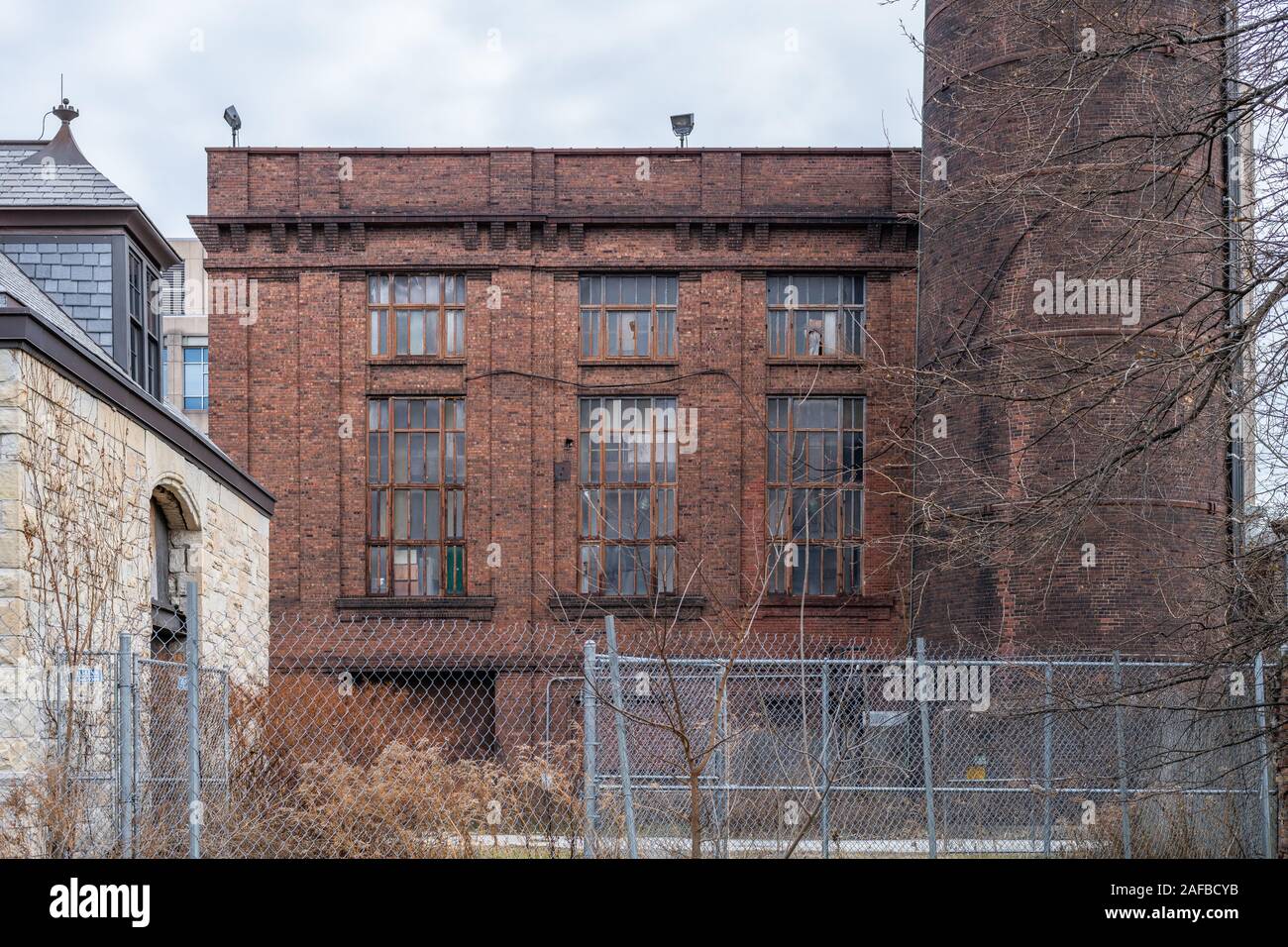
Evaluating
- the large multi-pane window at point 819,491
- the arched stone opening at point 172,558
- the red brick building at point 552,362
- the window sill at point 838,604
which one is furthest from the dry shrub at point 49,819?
the large multi-pane window at point 819,491

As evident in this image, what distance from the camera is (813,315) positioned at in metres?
29.2

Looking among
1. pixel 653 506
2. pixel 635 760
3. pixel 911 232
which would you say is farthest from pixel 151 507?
pixel 911 232

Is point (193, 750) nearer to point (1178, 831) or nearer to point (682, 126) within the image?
point (1178, 831)

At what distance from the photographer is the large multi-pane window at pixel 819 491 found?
28.5 meters

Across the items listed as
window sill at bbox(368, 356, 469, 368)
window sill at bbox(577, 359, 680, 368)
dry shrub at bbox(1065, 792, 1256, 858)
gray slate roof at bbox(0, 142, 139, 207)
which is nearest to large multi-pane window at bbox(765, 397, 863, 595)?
window sill at bbox(577, 359, 680, 368)

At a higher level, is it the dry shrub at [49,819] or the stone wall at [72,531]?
the stone wall at [72,531]

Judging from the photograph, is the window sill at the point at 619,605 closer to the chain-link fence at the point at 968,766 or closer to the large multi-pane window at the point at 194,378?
the chain-link fence at the point at 968,766

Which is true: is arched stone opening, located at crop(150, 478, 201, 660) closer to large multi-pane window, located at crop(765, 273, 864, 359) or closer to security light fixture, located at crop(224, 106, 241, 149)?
large multi-pane window, located at crop(765, 273, 864, 359)

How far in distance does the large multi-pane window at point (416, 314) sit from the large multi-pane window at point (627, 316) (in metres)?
2.64

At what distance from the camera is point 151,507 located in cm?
1552

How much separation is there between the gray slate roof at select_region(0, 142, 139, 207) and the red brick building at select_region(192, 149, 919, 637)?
1114cm

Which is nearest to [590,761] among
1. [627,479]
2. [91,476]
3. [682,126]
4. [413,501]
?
[91,476]

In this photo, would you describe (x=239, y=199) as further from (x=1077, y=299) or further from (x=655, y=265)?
(x=1077, y=299)

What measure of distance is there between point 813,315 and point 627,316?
3876 millimetres
